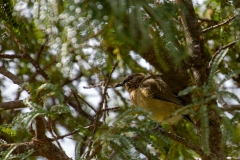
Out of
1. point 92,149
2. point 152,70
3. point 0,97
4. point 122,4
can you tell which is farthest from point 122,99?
point 122,4

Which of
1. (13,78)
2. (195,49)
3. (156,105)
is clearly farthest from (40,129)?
(156,105)

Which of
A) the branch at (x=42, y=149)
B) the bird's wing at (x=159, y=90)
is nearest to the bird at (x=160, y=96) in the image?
the bird's wing at (x=159, y=90)

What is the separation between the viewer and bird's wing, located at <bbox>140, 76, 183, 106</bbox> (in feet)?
19.6

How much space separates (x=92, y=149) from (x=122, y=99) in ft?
9.64

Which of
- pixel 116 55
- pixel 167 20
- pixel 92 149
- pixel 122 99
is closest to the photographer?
pixel 167 20

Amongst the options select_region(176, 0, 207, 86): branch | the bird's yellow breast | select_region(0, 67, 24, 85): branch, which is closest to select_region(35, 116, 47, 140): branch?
select_region(0, 67, 24, 85): branch

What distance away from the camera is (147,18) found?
10.8ft

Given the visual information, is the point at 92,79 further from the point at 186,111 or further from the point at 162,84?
the point at 186,111

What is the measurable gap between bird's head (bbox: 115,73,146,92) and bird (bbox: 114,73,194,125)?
0.33 ft

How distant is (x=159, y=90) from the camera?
6160mm

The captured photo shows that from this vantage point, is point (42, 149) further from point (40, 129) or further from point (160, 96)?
point (160, 96)

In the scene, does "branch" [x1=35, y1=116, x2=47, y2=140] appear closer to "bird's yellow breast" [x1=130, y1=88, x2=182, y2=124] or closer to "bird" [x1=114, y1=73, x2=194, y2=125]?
"bird" [x1=114, y1=73, x2=194, y2=125]

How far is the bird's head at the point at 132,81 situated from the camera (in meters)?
6.59

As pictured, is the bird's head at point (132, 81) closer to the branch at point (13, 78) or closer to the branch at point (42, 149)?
the branch at point (13, 78)
